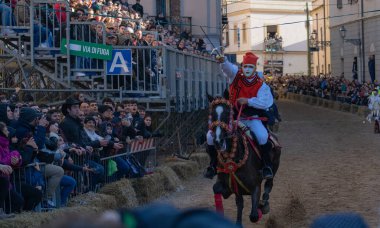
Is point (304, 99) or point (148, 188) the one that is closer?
point (148, 188)

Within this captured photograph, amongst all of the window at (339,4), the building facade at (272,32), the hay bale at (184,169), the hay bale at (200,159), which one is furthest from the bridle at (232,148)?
the building facade at (272,32)

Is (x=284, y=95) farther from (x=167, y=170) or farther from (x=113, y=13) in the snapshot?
(x=167, y=170)

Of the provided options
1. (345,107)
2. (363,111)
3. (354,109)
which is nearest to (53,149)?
(363,111)

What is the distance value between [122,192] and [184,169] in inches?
171

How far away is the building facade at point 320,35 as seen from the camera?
67.1m

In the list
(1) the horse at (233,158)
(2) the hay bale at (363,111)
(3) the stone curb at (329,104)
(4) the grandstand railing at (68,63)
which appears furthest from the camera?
(3) the stone curb at (329,104)

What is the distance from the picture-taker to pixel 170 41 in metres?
24.6

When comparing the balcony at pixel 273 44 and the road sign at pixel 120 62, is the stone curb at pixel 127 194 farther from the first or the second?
the balcony at pixel 273 44

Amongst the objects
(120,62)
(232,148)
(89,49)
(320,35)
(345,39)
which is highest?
(320,35)

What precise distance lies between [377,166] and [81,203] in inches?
387

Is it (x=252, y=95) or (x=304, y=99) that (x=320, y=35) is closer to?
(x=304, y=99)

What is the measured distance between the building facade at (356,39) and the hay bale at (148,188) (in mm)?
35006

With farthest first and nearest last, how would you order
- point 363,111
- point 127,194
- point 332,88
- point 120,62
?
point 332,88
point 363,111
point 120,62
point 127,194

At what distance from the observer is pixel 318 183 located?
1538 cm
